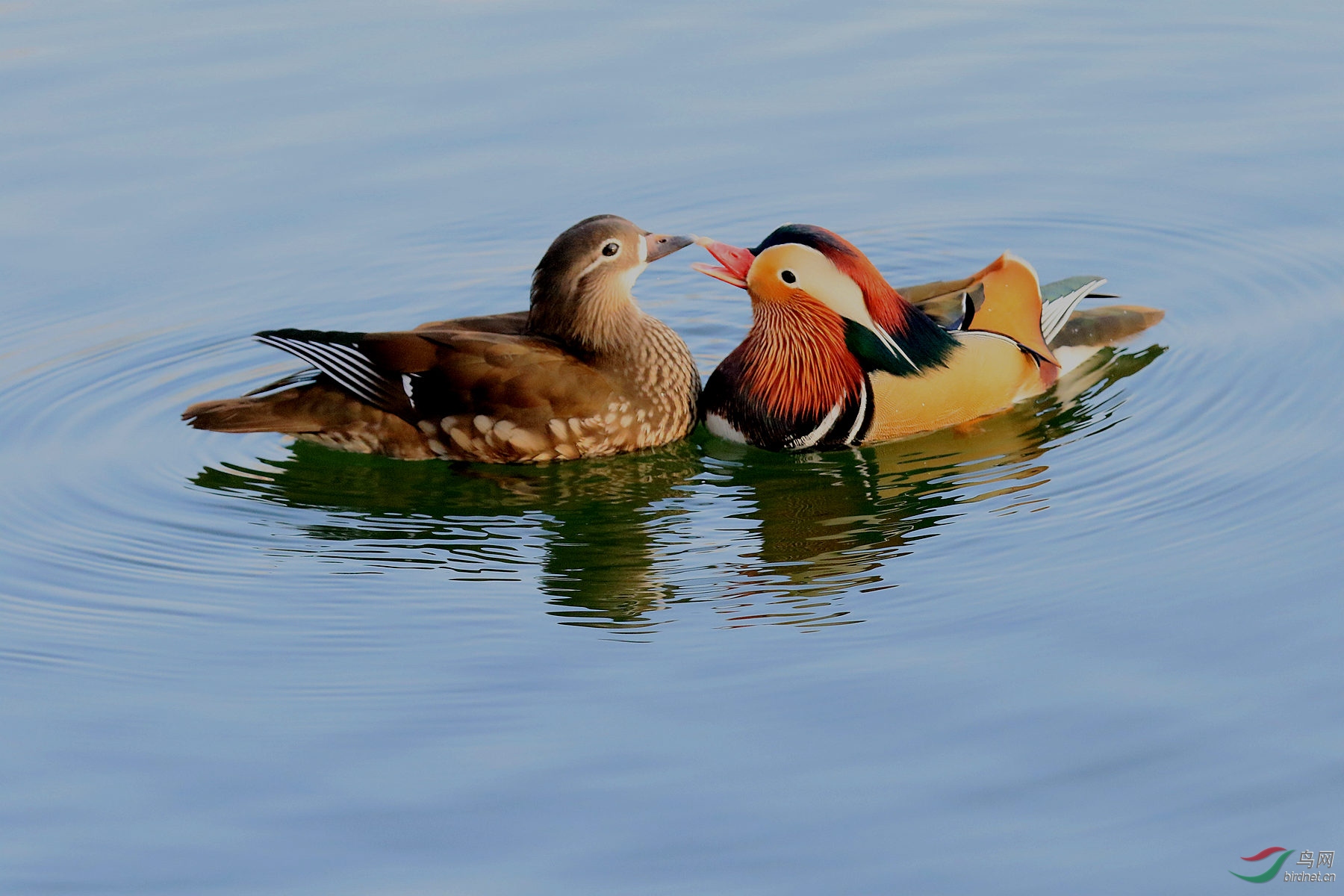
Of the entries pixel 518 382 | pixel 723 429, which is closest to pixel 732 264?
pixel 723 429

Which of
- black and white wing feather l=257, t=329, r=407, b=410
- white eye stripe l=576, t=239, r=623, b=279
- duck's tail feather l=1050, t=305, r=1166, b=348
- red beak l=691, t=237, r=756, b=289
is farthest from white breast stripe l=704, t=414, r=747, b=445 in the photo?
duck's tail feather l=1050, t=305, r=1166, b=348

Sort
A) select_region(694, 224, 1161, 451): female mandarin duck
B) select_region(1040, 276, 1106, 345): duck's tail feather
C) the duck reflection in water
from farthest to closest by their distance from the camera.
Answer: select_region(1040, 276, 1106, 345): duck's tail feather
select_region(694, 224, 1161, 451): female mandarin duck
the duck reflection in water

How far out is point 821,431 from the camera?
887 centimetres

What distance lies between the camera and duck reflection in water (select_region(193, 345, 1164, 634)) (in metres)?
7.46

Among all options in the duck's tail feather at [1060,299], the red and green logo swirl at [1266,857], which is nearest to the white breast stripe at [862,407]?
the duck's tail feather at [1060,299]

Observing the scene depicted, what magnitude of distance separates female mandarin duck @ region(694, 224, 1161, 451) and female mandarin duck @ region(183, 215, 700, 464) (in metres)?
0.35

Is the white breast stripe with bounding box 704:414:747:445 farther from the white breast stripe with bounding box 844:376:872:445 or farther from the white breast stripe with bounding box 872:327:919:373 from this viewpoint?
the white breast stripe with bounding box 872:327:919:373

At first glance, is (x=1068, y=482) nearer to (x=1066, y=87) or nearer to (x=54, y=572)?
(x=54, y=572)

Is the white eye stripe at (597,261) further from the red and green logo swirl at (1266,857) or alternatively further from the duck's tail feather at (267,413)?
the red and green logo swirl at (1266,857)

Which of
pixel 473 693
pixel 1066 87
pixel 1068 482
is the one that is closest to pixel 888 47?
pixel 1066 87

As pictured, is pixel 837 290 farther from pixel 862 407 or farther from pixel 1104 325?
pixel 1104 325

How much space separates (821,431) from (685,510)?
3.06 feet

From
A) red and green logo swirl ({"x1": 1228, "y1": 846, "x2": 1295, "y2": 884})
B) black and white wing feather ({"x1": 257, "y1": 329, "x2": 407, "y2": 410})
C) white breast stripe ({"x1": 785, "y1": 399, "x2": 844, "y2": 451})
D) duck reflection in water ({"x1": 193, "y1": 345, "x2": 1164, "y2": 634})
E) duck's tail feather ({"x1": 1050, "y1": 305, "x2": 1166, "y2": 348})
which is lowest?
red and green logo swirl ({"x1": 1228, "y1": 846, "x2": 1295, "y2": 884})

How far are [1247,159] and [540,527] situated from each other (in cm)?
565
